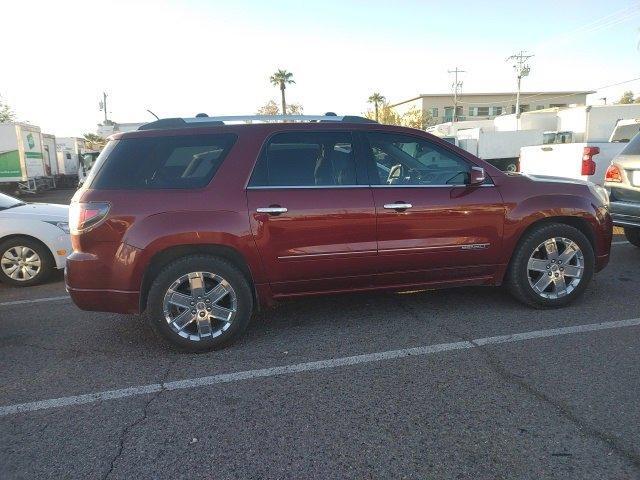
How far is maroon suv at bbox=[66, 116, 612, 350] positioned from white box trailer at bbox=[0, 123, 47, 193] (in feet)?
62.9

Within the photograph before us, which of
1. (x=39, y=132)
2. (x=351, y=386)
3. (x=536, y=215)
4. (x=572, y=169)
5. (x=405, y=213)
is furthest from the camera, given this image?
(x=39, y=132)

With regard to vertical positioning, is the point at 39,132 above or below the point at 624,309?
above

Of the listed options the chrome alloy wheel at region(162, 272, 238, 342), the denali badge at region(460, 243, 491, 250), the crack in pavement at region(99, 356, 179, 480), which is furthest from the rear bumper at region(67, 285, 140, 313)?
the denali badge at region(460, 243, 491, 250)

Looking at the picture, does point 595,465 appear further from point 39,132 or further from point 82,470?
point 39,132

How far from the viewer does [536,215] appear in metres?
4.50

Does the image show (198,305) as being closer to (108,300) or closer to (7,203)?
(108,300)

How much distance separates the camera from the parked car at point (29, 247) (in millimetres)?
6297

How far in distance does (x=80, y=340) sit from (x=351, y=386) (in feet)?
8.19

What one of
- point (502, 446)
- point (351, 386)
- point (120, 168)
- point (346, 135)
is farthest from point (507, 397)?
point (120, 168)

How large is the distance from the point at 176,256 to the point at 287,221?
0.91m

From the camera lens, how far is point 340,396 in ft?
10.5

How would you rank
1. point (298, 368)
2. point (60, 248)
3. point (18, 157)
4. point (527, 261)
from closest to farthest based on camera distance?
1. point (298, 368)
2. point (527, 261)
3. point (60, 248)
4. point (18, 157)

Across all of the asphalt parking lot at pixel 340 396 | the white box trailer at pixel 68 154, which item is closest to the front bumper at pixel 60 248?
the asphalt parking lot at pixel 340 396

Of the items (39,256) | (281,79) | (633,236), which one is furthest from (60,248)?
(281,79)
